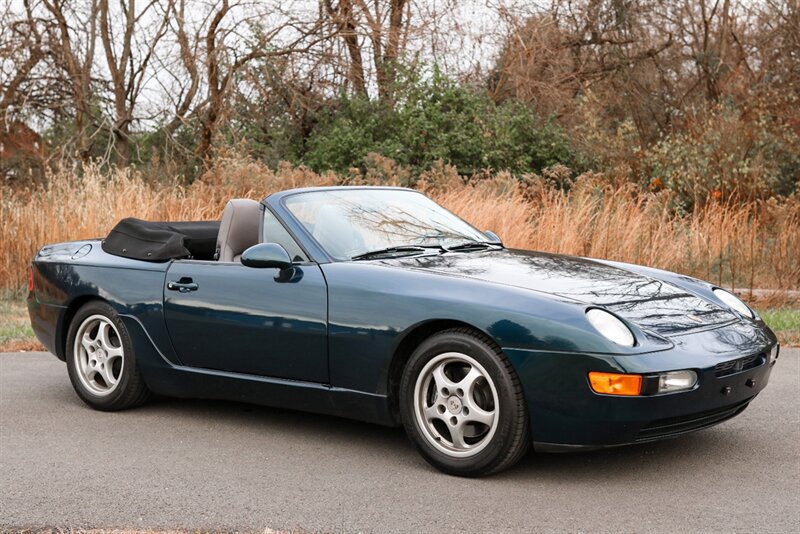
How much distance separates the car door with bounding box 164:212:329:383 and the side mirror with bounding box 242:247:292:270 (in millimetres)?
92

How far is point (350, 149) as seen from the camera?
21672 mm

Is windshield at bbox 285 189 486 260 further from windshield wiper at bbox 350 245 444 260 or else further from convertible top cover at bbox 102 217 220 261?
convertible top cover at bbox 102 217 220 261

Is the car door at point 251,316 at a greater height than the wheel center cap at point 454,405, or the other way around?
the car door at point 251,316

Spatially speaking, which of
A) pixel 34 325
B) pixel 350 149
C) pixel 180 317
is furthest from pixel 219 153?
pixel 180 317

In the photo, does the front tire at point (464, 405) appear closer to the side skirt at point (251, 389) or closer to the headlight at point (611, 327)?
the side skirt at point (251, 389)

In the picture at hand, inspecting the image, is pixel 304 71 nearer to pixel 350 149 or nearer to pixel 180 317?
pixel 350 149

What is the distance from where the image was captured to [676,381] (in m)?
4.62

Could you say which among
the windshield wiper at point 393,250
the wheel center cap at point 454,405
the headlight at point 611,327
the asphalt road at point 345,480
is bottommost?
the asphalt road at point 345,480

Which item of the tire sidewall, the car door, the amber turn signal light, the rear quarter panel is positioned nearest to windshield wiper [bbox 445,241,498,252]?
the car door

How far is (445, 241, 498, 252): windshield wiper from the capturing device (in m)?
6.03

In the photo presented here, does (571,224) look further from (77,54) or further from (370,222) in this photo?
(77,54)

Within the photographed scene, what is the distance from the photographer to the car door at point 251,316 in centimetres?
545

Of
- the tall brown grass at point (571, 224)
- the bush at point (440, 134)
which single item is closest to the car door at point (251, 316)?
the tall brown grass at point (571, 224)

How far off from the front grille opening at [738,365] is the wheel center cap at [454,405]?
1.19 m
